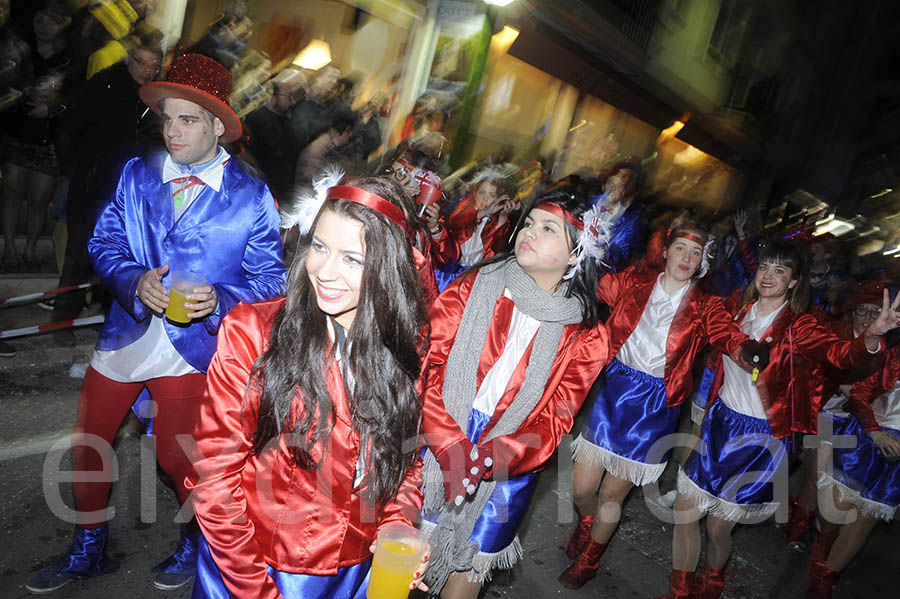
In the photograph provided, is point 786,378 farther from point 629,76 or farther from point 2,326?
point 629,76

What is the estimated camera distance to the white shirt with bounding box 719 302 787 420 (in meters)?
3.50

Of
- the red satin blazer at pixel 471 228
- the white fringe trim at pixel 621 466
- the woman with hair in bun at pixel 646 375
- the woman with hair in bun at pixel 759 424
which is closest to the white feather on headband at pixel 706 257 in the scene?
the woman with hair in bun at pixel 646 375

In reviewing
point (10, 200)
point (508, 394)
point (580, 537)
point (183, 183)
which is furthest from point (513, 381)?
point (10, 200)

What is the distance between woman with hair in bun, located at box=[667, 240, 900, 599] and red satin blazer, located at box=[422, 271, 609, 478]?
1.34m

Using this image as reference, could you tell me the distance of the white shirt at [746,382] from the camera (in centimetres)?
350

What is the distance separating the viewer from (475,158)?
1195 centimetres

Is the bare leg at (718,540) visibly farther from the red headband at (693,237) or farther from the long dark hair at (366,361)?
the long dark hair at (366,361)

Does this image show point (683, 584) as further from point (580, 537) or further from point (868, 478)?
point (868, 478)

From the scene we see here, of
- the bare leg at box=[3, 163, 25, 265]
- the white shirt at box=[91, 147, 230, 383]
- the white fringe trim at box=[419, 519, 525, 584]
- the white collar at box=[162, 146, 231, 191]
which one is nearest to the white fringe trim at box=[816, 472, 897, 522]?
the white fringe trim at box=[419, 519, 525, 584]

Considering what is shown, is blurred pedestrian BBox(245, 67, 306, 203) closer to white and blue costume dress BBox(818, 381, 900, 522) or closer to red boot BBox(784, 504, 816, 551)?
white and blue costume dress BBox(818, 381, 900, 522)

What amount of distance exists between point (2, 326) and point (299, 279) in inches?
158

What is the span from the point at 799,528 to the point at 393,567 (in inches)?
178

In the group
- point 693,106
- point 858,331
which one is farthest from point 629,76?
point 858,331

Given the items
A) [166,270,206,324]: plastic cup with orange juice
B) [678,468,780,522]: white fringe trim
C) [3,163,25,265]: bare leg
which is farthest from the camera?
[3,163,25,265]: bare leg
